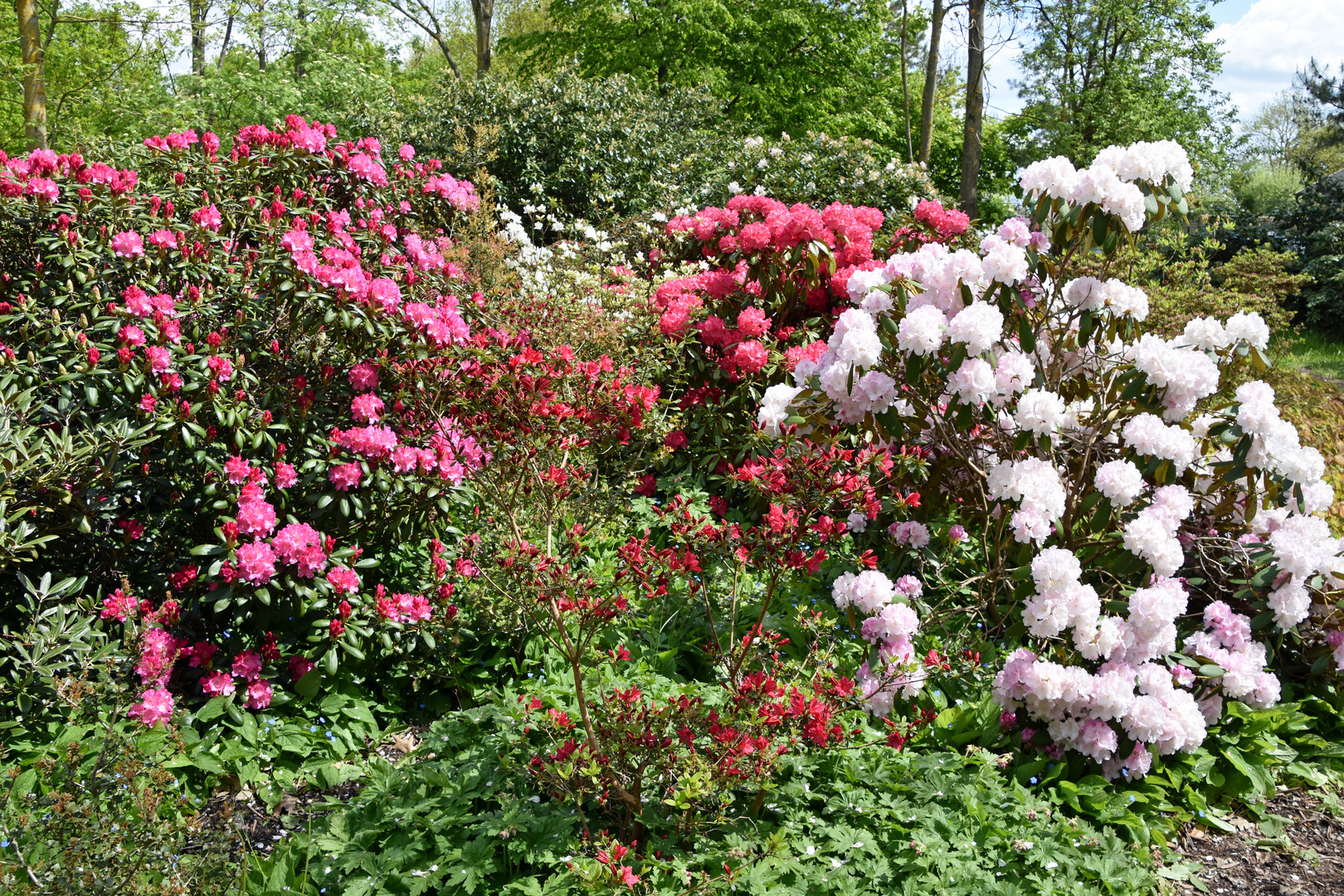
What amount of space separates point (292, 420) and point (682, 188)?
24.4ft

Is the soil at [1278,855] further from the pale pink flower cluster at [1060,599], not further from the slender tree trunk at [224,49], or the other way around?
the slender tree trunk at [224,49]

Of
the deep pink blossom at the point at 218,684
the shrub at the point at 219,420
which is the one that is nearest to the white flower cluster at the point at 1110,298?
the shrub at the point at 219,420

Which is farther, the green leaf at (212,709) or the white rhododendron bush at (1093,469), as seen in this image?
the white rhododendron bush at (1093,469)

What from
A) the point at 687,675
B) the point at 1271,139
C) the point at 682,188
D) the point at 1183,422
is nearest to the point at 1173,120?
the point at 682,188

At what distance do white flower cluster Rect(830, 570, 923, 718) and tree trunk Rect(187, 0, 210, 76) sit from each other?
16064 mm

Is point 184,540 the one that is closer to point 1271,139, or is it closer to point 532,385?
point 532,385

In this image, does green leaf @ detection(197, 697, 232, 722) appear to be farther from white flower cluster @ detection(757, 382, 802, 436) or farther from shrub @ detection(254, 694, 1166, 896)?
white flower cluster @ detection(757, 382, 802, 436)

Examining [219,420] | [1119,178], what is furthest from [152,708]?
[1119,178]

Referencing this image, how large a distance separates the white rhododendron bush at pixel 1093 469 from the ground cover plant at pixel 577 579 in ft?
0.07

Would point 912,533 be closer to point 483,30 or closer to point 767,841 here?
point 767,841

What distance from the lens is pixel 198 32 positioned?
675 inches

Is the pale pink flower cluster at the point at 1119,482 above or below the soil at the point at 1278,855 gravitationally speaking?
above

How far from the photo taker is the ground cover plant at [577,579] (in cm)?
267

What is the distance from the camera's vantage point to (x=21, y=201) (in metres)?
3.45
